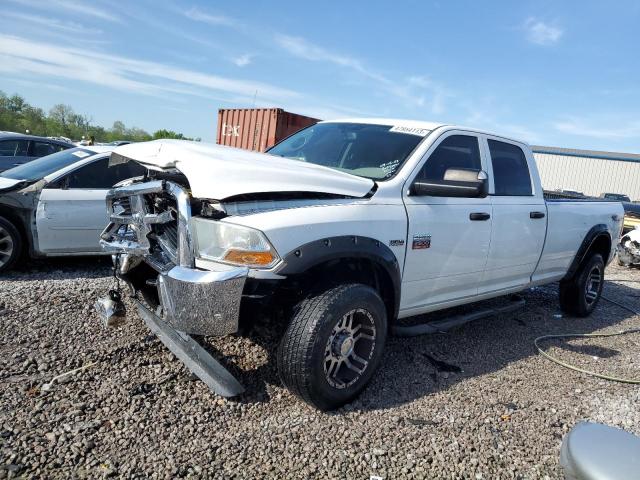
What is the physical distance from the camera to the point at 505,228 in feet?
14.9

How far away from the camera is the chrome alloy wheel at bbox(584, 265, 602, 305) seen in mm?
6234

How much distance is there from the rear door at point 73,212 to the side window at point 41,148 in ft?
20.8

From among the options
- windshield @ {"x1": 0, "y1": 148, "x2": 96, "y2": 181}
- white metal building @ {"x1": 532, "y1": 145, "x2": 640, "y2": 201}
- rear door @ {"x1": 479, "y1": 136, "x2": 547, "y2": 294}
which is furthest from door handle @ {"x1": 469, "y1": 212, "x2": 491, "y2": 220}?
white metal building @ {"x1": 532, "y1": 145, "x2": 640, "y2": 201}

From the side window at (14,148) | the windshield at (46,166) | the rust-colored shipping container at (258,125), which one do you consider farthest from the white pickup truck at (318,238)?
the side window at (14,148)

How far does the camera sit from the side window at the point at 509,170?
185 inches

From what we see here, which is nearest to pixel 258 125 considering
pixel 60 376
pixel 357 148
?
pixel 357 148

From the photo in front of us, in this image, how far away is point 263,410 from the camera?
125 inches

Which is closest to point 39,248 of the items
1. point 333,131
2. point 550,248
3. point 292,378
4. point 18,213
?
point 18,213

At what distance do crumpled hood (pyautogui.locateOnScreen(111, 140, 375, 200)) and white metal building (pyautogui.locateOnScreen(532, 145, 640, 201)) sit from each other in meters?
38.2

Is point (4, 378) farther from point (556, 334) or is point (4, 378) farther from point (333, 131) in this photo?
point (556, 334)

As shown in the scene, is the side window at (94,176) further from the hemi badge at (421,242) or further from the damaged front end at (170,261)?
the hemi badge at (421,242)

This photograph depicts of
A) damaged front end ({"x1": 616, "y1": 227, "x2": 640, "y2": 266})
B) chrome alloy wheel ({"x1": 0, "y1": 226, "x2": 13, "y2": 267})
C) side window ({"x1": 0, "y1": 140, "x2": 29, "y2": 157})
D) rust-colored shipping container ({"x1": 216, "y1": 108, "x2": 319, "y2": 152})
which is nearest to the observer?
chrome alloy wheel ({"x1": 0, "y1": 226, "x2": 13, "y2": 267})

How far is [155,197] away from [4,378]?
1505mm

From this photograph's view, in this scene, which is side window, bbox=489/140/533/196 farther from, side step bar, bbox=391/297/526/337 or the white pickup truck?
side step bar, bbox=391/297/526/337
